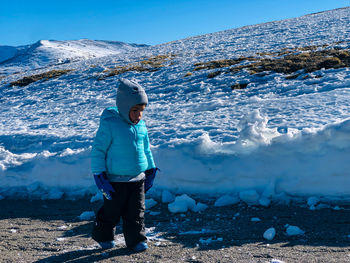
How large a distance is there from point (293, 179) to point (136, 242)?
218 centimetres

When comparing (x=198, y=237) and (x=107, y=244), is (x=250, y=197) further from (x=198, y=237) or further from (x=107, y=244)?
(x=107, y=244)

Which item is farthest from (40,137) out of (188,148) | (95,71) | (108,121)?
(95,71)

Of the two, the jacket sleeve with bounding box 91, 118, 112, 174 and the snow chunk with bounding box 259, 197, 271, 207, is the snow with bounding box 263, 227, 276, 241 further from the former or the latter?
the jacket sleeve with bounding box 91, 118, 112, 174

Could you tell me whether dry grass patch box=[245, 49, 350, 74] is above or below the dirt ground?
above

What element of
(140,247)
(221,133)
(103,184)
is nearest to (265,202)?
(140,247)

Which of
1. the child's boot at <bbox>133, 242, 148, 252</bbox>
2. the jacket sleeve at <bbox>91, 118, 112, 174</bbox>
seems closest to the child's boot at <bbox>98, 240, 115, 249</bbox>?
the child's boot at <bbox>133, 242, 148, 252</bbox>

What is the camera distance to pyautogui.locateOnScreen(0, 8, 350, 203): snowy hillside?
180 inches

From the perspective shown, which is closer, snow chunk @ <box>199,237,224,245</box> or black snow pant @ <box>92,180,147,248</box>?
black snow pant @ <box>92,180,147,248</box>

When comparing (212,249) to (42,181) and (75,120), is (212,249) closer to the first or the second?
(42,181)

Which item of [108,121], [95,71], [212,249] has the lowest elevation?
[212,249]

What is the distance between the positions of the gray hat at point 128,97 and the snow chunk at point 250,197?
188cm

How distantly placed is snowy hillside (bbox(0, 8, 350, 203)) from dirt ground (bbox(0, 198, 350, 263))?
47cm

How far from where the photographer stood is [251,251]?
10.4 feet

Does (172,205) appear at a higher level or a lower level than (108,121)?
lower
